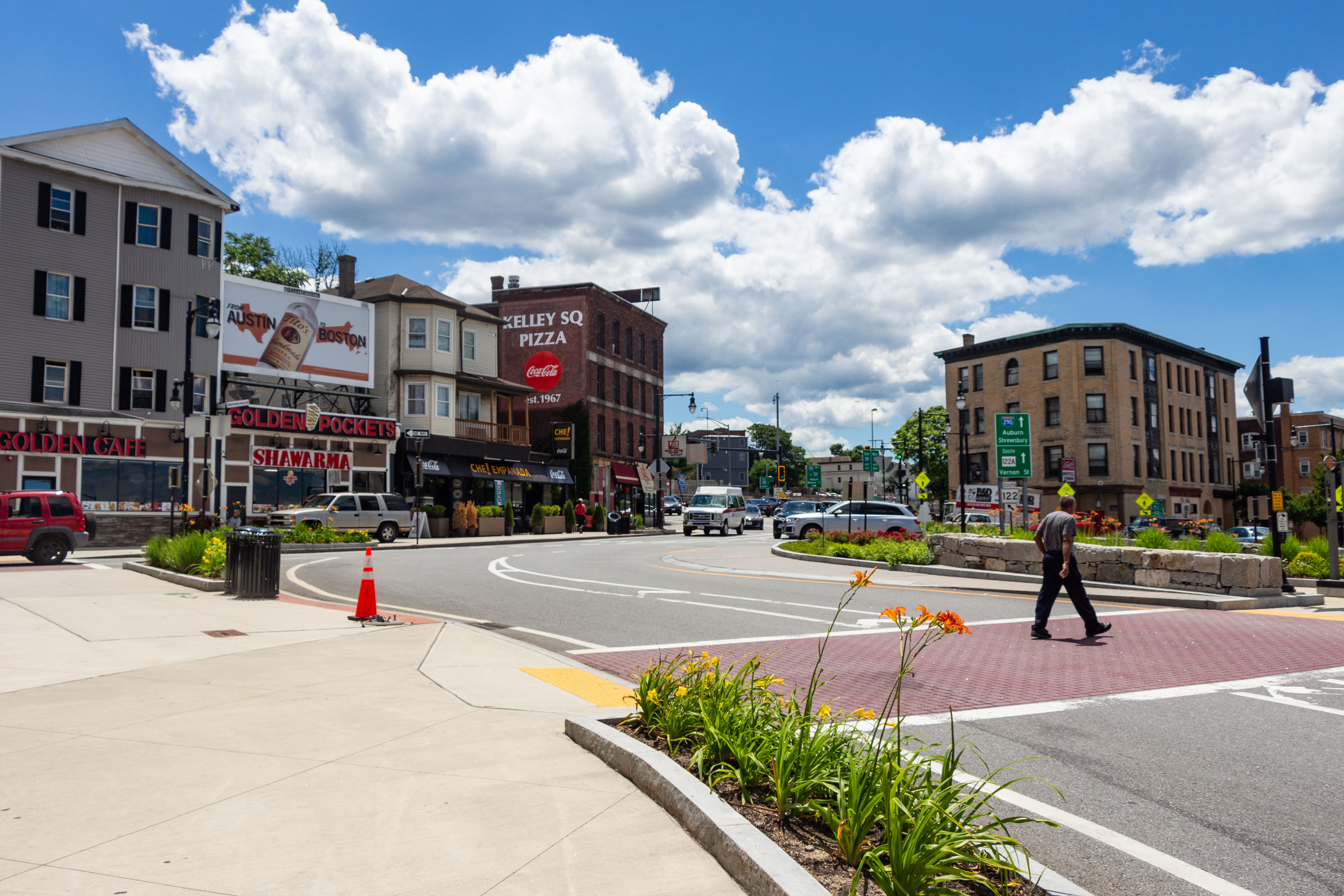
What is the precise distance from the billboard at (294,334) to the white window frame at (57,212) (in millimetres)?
5503

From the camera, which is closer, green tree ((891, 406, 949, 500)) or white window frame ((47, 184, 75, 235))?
white window frame ((47, 184, 75, 235))

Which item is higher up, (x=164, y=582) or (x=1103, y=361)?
(x=1103, y=361)

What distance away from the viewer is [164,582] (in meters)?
15.6

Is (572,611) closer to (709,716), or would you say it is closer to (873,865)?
(709,716)

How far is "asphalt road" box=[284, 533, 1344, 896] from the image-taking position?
395 centimetres

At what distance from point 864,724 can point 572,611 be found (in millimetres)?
7410

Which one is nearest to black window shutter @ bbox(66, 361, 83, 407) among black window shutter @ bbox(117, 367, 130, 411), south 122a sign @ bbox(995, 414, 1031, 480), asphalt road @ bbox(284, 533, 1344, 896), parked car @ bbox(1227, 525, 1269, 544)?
black window shutter @ bbox(117, 367, 130, 411)

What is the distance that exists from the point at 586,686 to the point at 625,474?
162ft

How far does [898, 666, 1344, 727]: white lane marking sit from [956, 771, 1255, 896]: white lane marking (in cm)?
116

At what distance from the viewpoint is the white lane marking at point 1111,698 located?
21.2 feet

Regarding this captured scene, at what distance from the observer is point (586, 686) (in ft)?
24.5

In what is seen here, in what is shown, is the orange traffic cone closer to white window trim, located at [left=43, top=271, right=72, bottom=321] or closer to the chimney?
white window trim, located at [left=43, top=271, right=72, bottom=321]

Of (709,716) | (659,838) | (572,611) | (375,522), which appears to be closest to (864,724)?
(709,716)

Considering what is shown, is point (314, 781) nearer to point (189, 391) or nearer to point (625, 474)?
point (189, 391)
